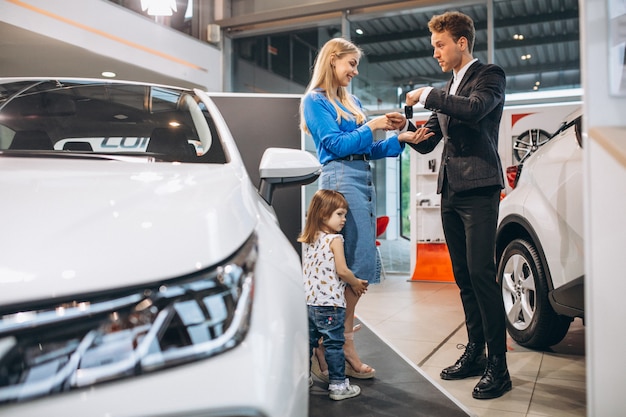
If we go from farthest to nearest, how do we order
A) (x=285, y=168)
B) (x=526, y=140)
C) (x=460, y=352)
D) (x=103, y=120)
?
(x=526, y=140) → (x=460, y=352) → (x=103, y=120) → (x=285, y=168)

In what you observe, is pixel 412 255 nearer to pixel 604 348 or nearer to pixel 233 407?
pixel 604 348

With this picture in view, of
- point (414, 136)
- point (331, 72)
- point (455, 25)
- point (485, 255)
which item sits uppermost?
point (455, 25)

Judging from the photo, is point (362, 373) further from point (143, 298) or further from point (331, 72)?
point (143, 298)

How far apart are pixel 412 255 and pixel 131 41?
460cm

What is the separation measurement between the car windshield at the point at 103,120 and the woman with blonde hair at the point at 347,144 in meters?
0.69

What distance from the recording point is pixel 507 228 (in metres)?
3.34

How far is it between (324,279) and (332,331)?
221 mm

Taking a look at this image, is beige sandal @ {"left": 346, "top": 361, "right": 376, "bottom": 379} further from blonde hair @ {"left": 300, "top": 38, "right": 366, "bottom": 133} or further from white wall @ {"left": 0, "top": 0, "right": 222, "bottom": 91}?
white wall @ {"left": 0, "top": 0, "right": 222, "bottom": 91}

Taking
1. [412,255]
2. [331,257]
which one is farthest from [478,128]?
[412,255]

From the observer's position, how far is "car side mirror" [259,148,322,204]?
163cm

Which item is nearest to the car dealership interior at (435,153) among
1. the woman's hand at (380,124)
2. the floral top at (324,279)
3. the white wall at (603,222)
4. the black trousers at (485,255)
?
the white wall at (603,222)

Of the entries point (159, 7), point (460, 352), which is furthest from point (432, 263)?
point (159, 7)

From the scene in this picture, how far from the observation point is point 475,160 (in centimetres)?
243

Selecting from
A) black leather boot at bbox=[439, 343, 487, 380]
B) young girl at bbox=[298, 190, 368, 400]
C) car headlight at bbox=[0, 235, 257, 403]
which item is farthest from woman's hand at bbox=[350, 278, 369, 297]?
car headlight at bbox=[0, 235, 257, 403]
